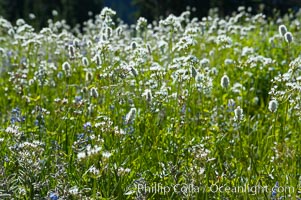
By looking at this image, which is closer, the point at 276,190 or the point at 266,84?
the point at 276,190

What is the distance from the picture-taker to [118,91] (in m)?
4.04

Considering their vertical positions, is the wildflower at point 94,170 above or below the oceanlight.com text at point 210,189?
above

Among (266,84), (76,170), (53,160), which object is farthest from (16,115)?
(266,84)

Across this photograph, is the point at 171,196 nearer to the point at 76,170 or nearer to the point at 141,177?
the point at 141,177

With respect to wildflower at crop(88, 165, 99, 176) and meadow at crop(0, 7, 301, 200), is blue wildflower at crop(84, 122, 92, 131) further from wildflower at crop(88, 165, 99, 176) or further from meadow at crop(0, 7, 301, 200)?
wildflower at crop(88, 165, 99, 176)

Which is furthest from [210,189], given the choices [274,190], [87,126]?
[87,126]

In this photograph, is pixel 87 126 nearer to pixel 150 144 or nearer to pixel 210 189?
pixel 150 144

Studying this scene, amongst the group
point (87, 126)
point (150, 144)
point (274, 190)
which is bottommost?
point (274, 190)

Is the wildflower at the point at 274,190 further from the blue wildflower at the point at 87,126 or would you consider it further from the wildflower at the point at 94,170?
the blue wildflower at the point at 87,126

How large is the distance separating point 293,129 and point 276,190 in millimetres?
1309

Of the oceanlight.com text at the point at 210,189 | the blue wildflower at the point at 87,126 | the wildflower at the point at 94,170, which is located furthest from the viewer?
the blue wildflower at the point at 87,126

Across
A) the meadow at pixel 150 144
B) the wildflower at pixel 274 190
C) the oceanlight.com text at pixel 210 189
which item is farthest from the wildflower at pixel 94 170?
the wildflower at pixel 274 190

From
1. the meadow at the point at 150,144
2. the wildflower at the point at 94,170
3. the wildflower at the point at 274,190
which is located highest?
the meadow at the point at 150,144

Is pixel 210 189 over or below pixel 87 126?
below
